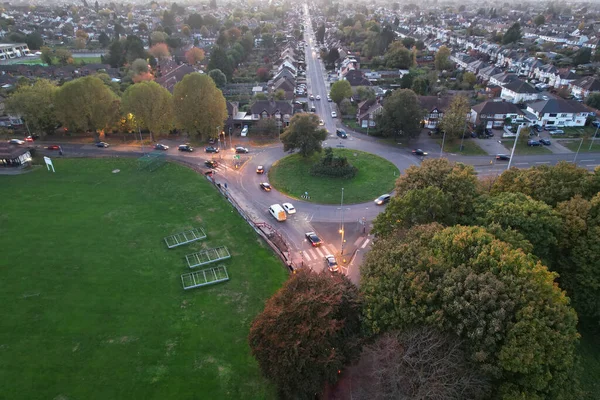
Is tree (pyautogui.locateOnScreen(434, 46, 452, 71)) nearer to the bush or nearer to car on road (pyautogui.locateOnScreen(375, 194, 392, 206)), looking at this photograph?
the bush

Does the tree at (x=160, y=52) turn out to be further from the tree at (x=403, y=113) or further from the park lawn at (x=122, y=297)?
the tree at (x=403, y=113)

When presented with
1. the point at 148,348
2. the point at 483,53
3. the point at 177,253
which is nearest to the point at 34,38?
the point at 177,253

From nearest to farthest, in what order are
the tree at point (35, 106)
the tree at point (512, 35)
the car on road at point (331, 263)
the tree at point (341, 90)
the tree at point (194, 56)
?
the car on road at point (331, 263), the tree at point (35, 106), the tree at point (341, 90), the tree at point (194, 56), the tree at point (512, 35)

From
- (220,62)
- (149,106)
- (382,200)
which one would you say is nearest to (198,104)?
(149,106)

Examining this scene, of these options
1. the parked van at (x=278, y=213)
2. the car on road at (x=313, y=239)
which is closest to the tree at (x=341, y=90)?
the parked van at (x=278, y=213)

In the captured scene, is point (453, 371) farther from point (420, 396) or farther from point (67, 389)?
point (67, 389)

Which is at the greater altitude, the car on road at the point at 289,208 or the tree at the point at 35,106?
the tree at the point at 35,106
